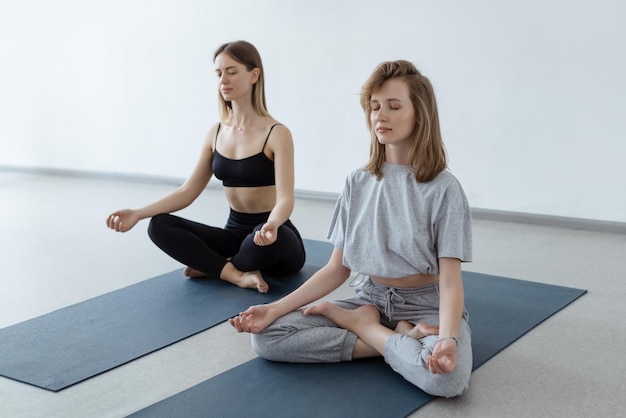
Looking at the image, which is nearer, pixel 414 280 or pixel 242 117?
pixel 414 280

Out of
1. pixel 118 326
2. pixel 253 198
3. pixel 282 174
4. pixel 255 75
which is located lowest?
pixel 118 326

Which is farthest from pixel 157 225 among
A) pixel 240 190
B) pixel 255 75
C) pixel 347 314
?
pixel 347 314

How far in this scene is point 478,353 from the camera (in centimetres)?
265

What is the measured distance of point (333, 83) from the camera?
4.95 meters

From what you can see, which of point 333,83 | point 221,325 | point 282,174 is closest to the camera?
point 221,325

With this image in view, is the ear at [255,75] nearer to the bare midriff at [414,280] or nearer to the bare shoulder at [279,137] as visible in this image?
the bare shoulder at [279,137]

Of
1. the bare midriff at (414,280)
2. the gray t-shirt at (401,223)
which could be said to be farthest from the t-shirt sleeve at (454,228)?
the bare midriff at (414,280)

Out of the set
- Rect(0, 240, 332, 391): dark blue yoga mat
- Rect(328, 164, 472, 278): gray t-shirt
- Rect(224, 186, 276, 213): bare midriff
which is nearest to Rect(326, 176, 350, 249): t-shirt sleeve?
Rect(328, 164, 472, 278): gray t-shirt

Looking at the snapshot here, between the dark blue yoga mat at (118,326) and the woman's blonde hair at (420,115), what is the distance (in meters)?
0.95

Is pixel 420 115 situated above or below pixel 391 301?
above

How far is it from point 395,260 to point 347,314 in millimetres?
228

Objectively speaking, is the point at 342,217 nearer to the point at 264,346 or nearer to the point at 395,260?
the point at 395,260

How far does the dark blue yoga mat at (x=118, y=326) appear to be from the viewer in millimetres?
2648

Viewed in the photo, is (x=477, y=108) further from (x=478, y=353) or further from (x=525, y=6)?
(x=478, y=353)
